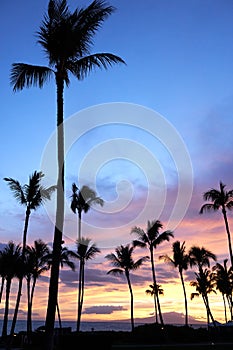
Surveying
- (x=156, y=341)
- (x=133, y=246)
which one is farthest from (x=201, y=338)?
(x=133, y=246)

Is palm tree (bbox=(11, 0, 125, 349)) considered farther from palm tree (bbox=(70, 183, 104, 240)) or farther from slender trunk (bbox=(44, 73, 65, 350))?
palm tree (bbox=(70, 183, 104, 240))

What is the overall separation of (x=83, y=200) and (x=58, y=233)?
94.8 feet

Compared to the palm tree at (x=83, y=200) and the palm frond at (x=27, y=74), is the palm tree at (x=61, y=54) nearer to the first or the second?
the palm frond at (x=27, y=74)

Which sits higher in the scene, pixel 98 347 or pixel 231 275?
pixel 231 275

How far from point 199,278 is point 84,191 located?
30366 mm

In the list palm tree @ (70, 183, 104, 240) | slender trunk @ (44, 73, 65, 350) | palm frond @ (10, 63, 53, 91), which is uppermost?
palm tree @ (70, 183, 104, 240)

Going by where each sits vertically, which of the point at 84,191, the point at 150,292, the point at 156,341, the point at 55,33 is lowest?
the point at 156,341

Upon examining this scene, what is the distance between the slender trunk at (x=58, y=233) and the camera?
37.6ft

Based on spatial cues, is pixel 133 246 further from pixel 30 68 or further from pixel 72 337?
pixel 30 68

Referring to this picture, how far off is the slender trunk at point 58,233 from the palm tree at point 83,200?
1086 inches

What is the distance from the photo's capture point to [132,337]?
42.0 m

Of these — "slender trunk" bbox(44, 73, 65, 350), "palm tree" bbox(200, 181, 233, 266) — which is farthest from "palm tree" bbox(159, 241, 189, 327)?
"slender trunk" bbox(44, 73, 65, 350)

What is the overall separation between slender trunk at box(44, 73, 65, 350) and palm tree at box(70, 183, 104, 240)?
27591 millimetres

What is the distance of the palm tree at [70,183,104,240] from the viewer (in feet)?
136
